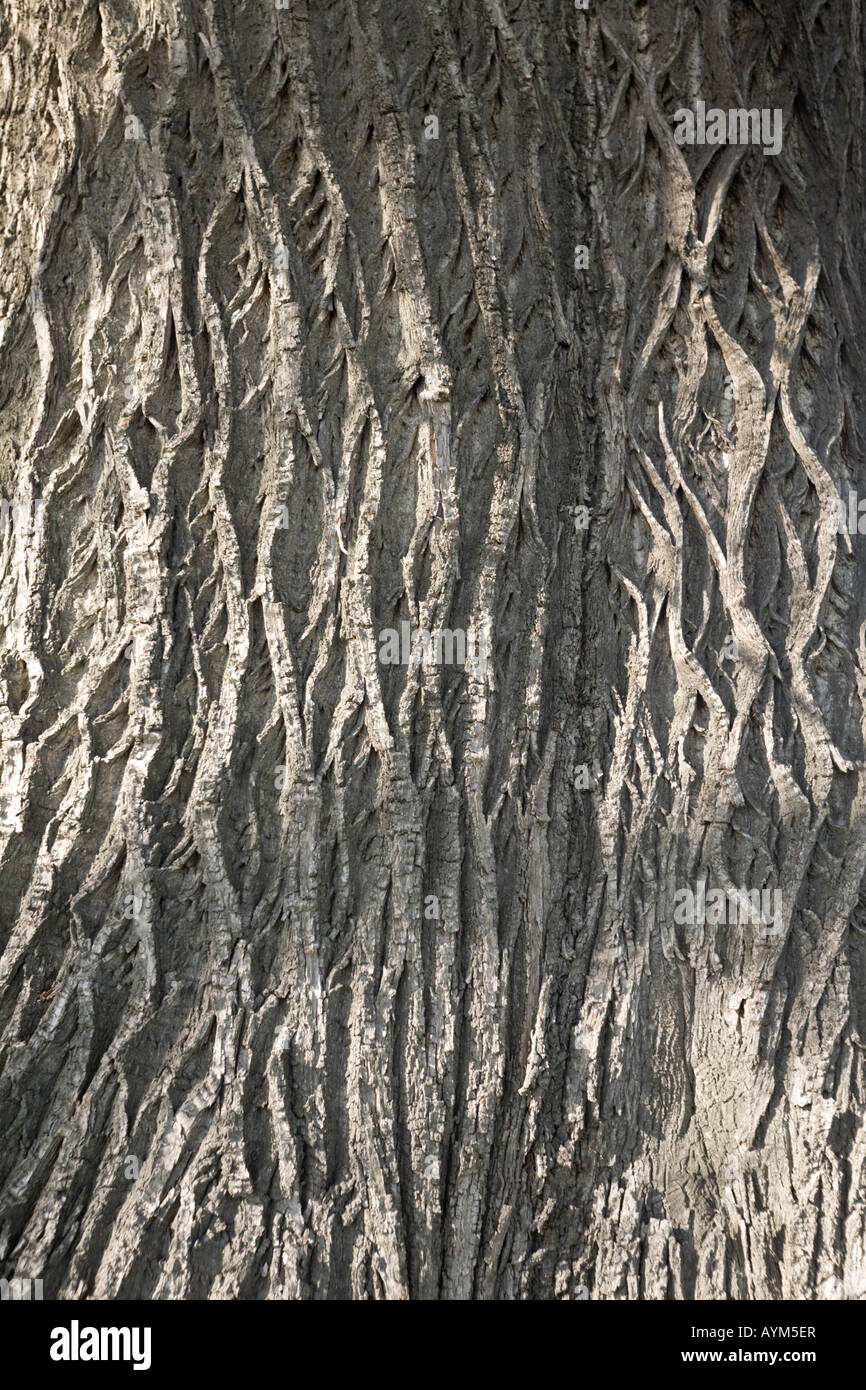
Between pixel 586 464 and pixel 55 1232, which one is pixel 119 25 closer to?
pixel 586 464

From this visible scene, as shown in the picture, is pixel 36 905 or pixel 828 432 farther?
pixel 828 432

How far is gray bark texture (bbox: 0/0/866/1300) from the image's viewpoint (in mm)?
2600

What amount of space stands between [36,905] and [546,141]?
2584mm

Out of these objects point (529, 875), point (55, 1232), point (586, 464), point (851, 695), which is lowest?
point (55, 1232)

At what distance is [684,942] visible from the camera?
2.86 m

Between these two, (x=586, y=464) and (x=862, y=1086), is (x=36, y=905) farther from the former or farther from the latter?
(x=862, y=1086)

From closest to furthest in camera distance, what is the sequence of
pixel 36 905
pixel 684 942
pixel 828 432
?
pixel 36 905
pixel 684 942
pixel 828 432

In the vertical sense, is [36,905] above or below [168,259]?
below

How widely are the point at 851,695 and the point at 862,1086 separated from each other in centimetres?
105

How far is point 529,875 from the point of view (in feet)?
9.41

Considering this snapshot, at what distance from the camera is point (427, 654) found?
2844 mm

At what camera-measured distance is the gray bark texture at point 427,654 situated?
8.53 feet
